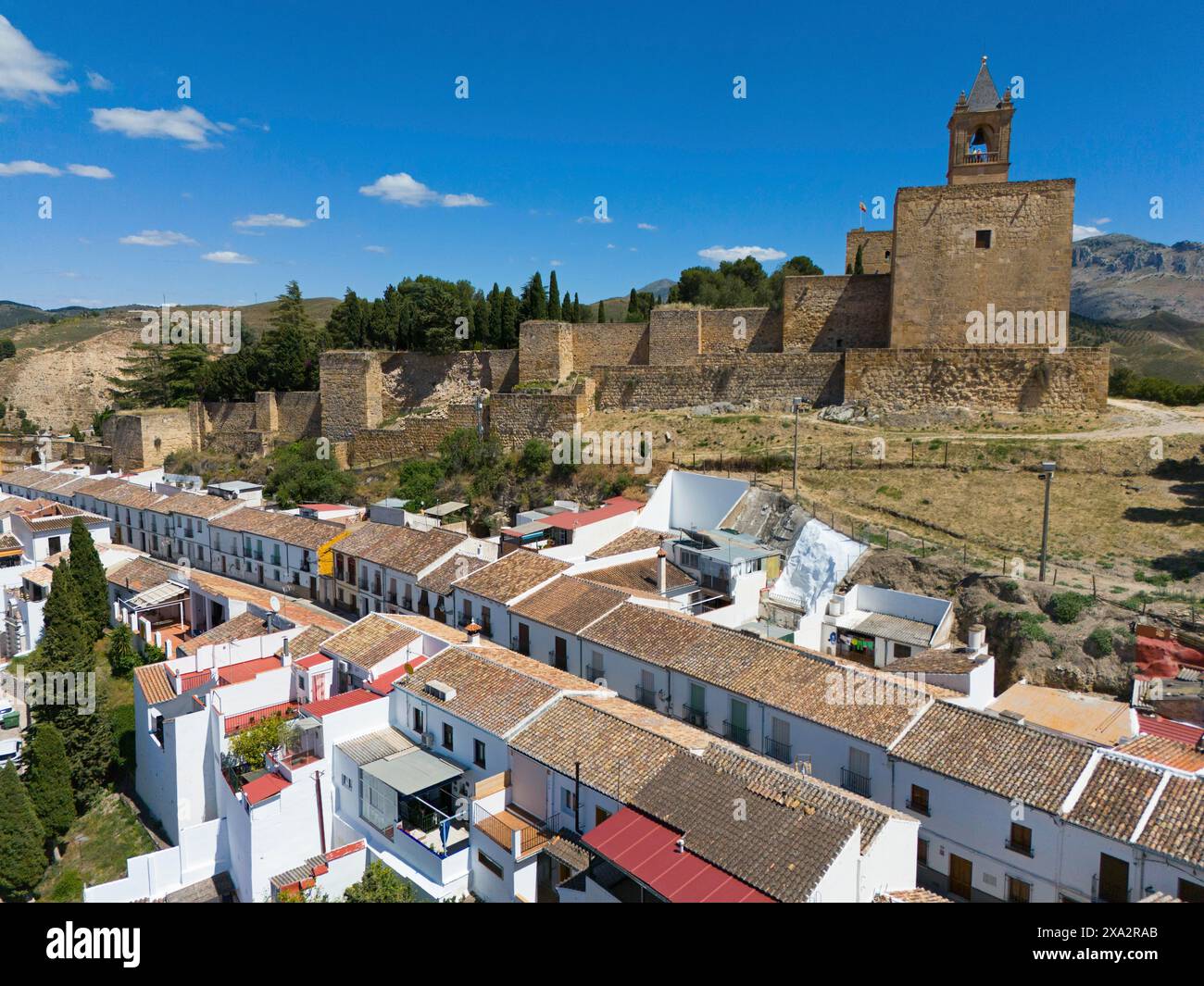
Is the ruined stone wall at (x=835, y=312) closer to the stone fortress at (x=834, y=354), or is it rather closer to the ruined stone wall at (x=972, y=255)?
the stone fortress at (x=834, y=354)

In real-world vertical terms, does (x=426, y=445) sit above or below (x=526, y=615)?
above

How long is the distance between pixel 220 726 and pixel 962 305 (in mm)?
21378

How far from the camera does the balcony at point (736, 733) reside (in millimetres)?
11930

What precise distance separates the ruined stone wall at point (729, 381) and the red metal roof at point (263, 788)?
17070 millimetres

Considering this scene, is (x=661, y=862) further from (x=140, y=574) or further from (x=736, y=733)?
(x=140, y=574)

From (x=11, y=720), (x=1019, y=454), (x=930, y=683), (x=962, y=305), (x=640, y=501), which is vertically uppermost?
(x=962, y=305)

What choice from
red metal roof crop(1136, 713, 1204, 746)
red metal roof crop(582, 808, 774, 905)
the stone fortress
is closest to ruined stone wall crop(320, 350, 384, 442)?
the stone fortress

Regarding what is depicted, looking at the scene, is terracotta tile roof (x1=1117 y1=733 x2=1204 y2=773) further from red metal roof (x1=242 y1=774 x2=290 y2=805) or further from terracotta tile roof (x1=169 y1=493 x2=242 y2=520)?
terracotta tile roof (x1=169 y1=493 x2=242 y2=520)

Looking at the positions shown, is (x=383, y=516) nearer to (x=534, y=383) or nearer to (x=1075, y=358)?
(x=534, y=383)

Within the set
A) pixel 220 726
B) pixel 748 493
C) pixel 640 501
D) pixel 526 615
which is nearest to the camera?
pixel 220 726

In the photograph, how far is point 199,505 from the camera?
2522 centimetres

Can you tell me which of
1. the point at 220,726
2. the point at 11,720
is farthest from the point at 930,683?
the point at 11,720

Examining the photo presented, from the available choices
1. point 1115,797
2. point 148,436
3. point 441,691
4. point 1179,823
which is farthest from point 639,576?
point 148,436

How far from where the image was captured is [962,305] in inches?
937
